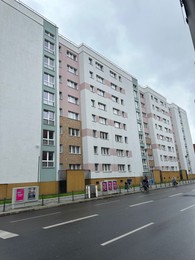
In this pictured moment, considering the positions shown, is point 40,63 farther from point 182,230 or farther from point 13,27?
point 182,230

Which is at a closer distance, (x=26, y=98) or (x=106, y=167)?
(x=26, y=98)

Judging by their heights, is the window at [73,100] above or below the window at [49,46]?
below

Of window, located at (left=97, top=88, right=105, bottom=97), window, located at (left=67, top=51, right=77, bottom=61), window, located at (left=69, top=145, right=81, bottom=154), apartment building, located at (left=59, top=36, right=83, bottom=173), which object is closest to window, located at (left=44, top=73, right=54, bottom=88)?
apartment building, located at (left=59, top=36, right=83, bottom=173)

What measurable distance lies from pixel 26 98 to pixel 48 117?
3853mm

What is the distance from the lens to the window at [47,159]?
80.7 ft

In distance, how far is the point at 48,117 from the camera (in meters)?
26.7

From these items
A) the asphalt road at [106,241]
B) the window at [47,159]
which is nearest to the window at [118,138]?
the window at [47,159]

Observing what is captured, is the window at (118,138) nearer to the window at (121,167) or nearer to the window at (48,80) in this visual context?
the window at (121,167)

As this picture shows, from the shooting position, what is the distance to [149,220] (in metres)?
8.52

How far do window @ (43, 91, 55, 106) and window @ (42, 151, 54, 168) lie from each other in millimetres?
7070

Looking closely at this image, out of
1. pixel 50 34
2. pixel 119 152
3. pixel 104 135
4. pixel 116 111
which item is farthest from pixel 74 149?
pixel 50 34

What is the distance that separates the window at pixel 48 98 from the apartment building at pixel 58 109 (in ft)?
0.52

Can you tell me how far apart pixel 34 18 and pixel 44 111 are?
14788 millimetres

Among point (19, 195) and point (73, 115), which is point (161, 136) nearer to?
point (73, 115)
